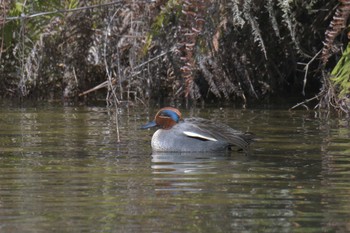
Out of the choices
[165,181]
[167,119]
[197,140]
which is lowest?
[165,181]

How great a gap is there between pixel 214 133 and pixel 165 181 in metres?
2.20

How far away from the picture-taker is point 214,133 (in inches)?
421

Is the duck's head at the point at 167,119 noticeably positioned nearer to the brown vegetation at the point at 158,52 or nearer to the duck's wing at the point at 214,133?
the duck's wing at the point at 214,133

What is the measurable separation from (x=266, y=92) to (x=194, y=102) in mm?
1265

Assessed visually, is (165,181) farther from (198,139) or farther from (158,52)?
(158,52)

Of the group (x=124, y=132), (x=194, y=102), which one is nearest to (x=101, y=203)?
(x=124, y=132)

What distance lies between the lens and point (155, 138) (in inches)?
421

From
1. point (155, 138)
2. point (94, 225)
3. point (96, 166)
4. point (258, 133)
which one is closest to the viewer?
point (94, 225)

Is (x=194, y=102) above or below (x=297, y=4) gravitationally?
below

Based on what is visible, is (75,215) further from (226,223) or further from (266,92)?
(266,92)

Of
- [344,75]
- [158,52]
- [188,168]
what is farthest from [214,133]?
[158,52]

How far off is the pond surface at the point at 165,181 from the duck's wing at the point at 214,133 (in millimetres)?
198

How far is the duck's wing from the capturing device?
10.6 meters

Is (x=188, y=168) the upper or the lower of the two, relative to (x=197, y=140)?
lower
